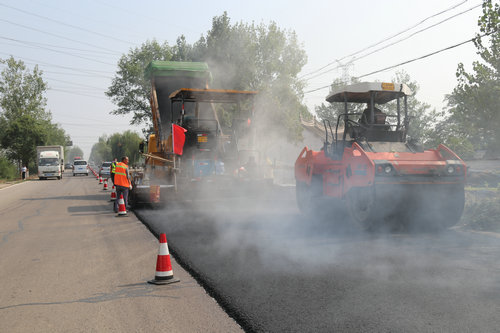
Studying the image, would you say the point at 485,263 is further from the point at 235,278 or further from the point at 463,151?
the point at 463,151

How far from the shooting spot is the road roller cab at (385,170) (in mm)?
7645

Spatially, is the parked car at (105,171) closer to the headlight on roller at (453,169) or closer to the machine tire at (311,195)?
the machine tire at (311,195)

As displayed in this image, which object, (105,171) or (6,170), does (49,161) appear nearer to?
(105,171)

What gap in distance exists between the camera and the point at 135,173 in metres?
14.1

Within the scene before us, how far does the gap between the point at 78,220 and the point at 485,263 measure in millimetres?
9015

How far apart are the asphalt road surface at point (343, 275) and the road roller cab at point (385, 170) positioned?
0.44m

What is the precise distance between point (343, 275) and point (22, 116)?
2160 inches

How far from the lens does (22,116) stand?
52.5 metres

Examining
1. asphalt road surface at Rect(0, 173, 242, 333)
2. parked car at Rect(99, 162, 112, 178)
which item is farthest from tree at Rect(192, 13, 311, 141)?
asphalt road surface at Rect(0, 173, 242, 333)

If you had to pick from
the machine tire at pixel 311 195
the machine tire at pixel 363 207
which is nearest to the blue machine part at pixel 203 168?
the machine tire at pixel 311 195

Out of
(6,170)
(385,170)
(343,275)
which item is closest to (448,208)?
(385,170)

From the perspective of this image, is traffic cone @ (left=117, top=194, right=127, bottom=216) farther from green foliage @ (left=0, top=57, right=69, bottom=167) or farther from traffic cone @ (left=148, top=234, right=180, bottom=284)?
green foliage @ (left=0, top=57, right=69, bottom=167)

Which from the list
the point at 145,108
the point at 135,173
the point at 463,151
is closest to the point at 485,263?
the point at 135,173

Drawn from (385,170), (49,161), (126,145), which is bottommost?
(49,161)
